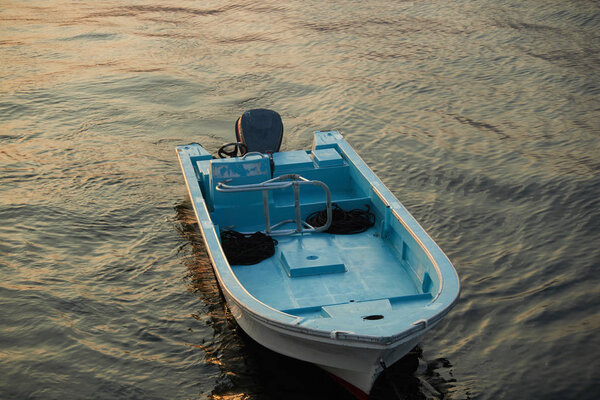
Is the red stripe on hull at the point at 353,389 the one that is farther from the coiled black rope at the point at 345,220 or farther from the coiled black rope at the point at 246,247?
the coiled black rope at the point at 345,220

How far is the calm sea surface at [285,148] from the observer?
23.1 feet

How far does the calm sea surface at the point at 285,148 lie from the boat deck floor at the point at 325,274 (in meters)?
0.71

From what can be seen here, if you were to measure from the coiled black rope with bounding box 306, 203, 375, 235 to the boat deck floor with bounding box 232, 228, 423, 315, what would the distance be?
0.14 metres

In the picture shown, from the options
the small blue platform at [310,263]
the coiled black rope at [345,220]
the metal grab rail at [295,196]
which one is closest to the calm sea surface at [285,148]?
the small blue platform at [310,263]

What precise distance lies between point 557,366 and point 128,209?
23.0 ft

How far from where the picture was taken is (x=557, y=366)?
6.91 meters

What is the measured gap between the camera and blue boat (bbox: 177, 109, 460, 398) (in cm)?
562

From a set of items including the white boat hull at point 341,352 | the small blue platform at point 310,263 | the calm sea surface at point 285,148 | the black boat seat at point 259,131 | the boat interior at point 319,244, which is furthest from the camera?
the black boat seat at point 259,131

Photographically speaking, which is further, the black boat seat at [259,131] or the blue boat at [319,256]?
the black boat seat at [259,131]

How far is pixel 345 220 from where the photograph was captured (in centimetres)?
831

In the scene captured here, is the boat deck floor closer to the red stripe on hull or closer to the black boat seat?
the red stripe on hull

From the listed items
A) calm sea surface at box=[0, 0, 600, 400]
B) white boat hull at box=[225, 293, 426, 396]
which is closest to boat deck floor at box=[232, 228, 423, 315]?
white boat hull at box=[225, 293, 426, 396]

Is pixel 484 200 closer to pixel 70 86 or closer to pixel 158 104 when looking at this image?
pixel 158 104

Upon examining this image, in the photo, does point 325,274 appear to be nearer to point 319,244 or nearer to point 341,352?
point 319,244
